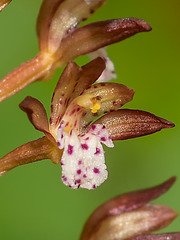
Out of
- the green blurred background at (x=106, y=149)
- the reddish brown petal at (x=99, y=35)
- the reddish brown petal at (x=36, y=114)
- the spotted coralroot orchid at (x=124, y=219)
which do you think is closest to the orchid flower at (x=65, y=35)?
the reddish brown petal at (x=99, y=35)

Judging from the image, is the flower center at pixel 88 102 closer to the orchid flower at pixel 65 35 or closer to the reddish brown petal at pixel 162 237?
the orchid flower at pixel 65 35

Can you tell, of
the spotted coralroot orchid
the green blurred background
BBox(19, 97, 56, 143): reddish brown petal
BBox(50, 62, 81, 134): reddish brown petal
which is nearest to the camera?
BBox(19, 97, 56, 143): reddish brown petal

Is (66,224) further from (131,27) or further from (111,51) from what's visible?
(131,27)

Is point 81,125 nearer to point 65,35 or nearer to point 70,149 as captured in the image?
point 70,149

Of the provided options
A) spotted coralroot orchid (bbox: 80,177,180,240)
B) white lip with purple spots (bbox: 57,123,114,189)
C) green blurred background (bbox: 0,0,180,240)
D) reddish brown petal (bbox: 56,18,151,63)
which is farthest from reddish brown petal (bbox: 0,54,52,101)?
green blurred background (bbox: 0,0,180,240)

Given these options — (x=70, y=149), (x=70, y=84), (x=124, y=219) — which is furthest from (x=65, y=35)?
(x=124, y=219)

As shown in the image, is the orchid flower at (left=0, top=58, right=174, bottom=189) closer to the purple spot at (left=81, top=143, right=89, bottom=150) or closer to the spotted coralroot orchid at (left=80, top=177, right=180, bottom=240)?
the purple spot at (left=81, top=143, right=89, bottom=150)

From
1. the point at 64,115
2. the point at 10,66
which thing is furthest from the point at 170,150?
the point at 64,115
